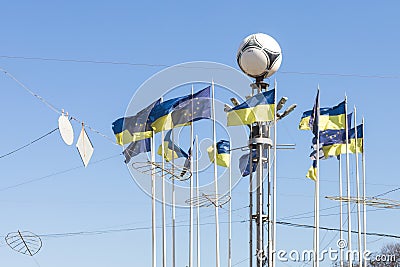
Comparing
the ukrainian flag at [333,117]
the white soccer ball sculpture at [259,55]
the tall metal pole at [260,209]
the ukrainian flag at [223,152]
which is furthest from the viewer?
the ukrainian flag at [333,117]

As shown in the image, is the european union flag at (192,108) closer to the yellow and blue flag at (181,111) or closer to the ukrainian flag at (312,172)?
the yellow and blue flag at (181,111)

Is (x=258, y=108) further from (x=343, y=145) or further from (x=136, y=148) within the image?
(x=343, y=145)

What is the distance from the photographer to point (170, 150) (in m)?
29.0

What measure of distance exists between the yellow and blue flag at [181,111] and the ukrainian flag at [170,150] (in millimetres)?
826

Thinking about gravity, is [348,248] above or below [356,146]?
below

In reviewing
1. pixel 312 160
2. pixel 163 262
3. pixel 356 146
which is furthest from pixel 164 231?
pixel 356 146

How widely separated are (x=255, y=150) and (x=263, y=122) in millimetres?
1007

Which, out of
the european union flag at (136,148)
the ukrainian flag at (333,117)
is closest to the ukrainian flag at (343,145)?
the ukrainian flag at (333,117)

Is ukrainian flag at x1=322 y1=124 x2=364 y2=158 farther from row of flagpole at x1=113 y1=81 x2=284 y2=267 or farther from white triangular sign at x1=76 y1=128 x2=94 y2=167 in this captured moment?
white triangular sign at x1=76 y1=128 x2=94 y2=167

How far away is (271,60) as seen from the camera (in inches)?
1036

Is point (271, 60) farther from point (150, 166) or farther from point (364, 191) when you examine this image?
point (364, 191)

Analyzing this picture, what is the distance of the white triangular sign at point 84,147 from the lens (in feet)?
72.8

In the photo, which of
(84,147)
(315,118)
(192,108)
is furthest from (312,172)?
(84,147)

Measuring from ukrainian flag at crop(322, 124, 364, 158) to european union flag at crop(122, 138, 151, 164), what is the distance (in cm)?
667
